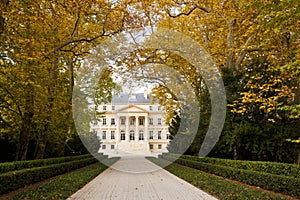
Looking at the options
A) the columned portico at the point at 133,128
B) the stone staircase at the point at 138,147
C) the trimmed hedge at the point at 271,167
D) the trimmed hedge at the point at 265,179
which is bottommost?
the trimmed hedge at the point at 265,179

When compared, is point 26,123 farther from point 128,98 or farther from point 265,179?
point 265,179

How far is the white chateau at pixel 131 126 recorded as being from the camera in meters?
22.1

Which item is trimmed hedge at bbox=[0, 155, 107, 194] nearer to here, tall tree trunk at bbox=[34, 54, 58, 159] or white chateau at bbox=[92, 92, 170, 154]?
tall tree trunk at bbox=[34, 54, 58, 159]

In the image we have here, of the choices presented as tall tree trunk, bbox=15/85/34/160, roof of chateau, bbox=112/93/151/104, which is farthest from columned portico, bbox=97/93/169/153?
tall tree trunk, bbox=15/85/34/160

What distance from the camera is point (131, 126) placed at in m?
35.9

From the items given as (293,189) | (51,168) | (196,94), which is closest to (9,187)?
(51,168)

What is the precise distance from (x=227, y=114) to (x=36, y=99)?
8.55 meters

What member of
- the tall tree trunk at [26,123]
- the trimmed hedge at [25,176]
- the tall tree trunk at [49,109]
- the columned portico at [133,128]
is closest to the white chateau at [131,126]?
the columned portico at [133,128]

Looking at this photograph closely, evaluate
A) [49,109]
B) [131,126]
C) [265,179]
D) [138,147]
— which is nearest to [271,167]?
[265,179]

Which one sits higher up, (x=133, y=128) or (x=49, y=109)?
(x=133, y=128)

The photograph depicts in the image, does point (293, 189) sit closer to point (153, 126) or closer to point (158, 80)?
point (158, 80)

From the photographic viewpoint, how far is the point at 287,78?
39.3 feet

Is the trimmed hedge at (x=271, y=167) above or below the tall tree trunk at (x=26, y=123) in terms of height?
below

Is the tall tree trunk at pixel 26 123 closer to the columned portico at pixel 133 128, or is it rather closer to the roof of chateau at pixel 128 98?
the roof of chateau at pixel 128 98
